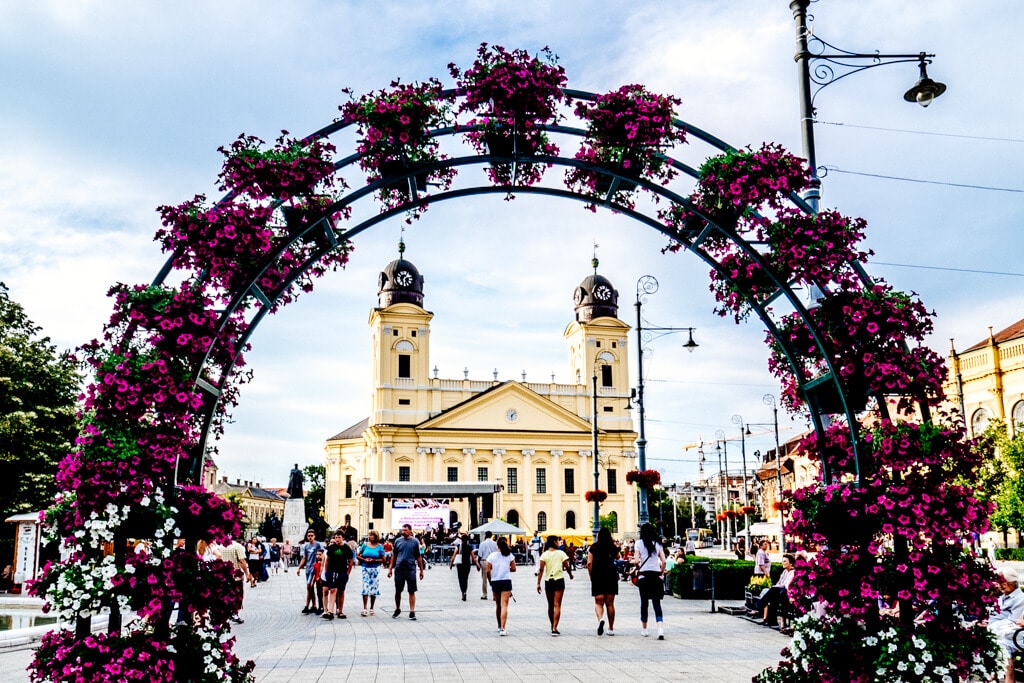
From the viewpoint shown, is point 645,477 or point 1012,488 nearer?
point 645,477

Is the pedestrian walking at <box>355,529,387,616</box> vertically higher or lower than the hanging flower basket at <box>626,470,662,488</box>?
lower

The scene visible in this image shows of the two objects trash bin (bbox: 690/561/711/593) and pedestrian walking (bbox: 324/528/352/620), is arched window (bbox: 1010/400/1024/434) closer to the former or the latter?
trash bin (bbox: 690/561/711/593)

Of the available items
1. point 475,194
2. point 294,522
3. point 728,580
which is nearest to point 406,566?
point 728,580

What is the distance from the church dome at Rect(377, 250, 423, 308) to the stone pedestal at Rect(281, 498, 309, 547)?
2828 centimetres

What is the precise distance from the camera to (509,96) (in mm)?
8039

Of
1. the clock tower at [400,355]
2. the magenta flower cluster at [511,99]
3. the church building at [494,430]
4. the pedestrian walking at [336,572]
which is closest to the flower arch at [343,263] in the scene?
the magenta flower cluster at [511,99]

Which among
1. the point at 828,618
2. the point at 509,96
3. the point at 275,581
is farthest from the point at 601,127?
the point at 275,581

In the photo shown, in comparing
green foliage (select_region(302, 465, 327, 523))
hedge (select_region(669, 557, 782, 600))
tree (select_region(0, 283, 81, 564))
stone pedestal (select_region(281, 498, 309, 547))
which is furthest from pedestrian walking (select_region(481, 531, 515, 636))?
green foliage (select_region(302, 465, 327, 523))

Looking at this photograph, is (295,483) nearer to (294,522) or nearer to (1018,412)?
(294,522)

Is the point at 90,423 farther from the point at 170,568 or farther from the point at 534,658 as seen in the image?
the point at 534,658

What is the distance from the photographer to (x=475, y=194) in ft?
28.6

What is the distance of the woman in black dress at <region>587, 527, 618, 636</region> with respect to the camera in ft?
45.3

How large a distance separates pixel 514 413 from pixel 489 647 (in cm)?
6898

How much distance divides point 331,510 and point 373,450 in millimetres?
11325
